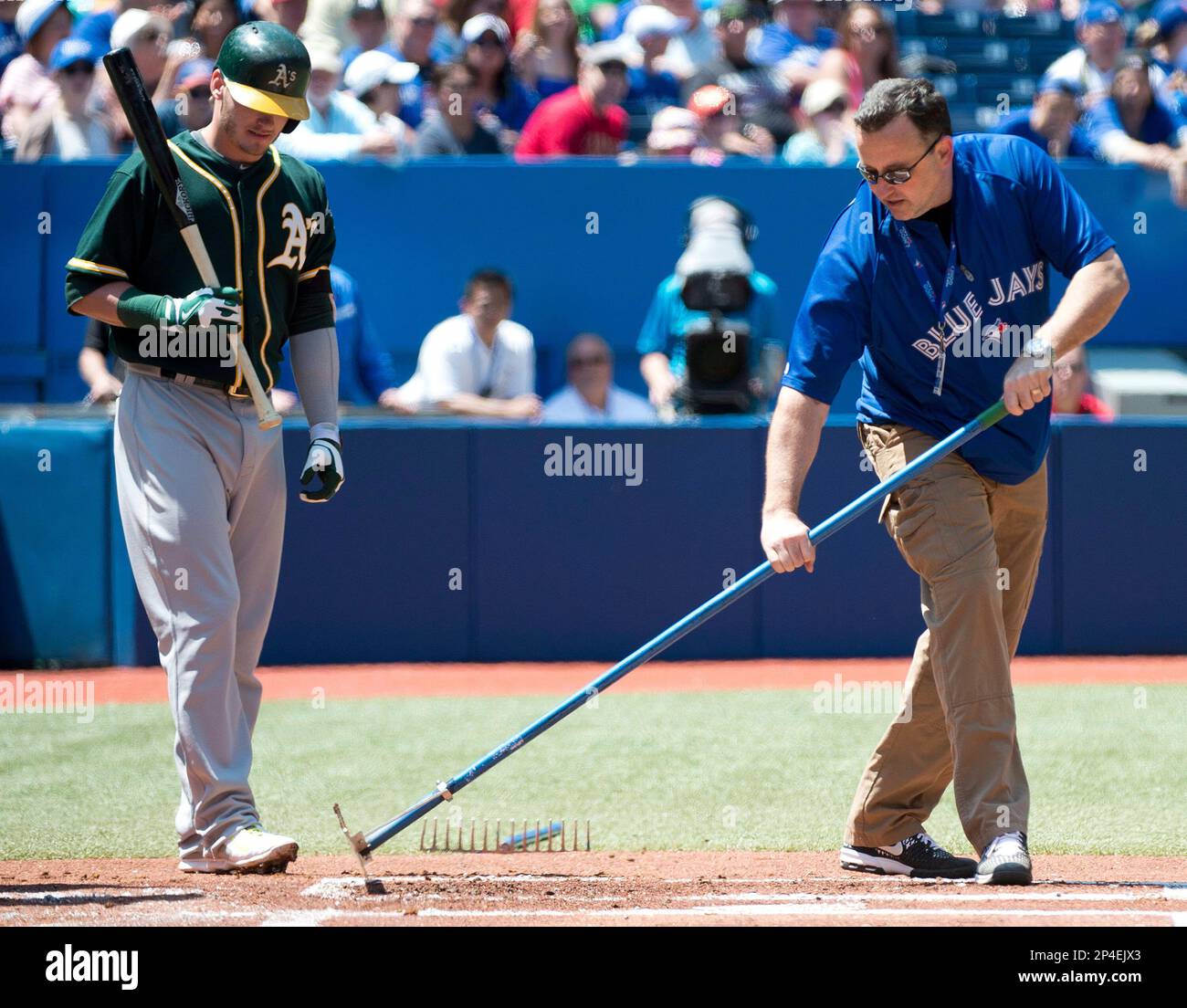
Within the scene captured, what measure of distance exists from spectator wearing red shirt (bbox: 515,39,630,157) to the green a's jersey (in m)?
6.63

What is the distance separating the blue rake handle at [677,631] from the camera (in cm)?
482

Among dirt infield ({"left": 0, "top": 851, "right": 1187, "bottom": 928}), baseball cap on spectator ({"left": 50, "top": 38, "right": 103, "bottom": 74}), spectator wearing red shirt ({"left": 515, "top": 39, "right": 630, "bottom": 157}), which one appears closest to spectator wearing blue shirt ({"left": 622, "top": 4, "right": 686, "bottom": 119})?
spectator wearing red shirt ({"left": 515, "top": 39, "right": 630, "bottom": 157})

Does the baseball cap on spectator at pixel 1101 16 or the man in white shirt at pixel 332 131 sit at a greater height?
the baseball cap on spectator at pixel 1101 16

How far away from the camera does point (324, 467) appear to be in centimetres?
518

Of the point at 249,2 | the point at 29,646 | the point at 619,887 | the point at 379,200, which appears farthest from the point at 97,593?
the point at 619,887

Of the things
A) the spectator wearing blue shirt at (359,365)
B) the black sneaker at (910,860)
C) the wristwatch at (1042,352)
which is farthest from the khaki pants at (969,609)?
the spectator wearing blue shirt at (359,365)

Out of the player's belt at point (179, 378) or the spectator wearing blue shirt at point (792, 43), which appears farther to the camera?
the spectator wearing blue shirt at point (792, 43)

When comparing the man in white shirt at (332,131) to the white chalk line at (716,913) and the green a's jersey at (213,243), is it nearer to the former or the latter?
the green a's jersey at (213,243)

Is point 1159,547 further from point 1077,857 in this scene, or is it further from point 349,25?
point 349,25

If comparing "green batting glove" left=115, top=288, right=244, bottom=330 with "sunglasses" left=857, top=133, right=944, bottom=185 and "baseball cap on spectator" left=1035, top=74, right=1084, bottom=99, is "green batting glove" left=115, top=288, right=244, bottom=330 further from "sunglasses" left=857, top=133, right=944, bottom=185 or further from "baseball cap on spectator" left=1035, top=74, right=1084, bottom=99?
"baseball cap on spectator" left=1035, top=74, right=1084, bottom=99

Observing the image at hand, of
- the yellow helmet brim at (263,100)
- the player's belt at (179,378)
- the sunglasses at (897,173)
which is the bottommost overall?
the player's belt at (179,378)

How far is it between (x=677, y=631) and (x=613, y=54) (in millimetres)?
7395

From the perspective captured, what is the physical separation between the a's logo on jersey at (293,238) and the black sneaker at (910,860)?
8.29 feet

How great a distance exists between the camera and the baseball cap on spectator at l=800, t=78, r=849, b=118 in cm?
1163
